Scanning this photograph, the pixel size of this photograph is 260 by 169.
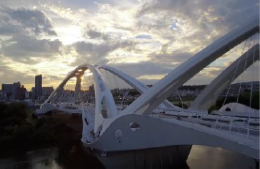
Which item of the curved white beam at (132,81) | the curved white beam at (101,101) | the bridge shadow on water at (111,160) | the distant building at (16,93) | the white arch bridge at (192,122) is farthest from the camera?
the distant building at (16,93)

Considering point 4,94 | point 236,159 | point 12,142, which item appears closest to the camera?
point 236,159

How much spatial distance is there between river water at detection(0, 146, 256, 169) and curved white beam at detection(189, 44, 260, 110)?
13.5 ft

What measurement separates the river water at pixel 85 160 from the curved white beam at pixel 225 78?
162 inches

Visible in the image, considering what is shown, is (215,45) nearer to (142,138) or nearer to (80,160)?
(142,138)

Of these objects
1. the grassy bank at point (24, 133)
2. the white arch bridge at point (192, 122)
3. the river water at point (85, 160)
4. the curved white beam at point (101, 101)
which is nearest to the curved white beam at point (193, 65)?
the white arch bridge at point (192, 122)

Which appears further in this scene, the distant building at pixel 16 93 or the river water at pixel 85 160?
the distant building at pixel 16 93

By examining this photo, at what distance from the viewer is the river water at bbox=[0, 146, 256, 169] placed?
64.1 ft

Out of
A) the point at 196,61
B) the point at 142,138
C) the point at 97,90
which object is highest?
the point at 196,61

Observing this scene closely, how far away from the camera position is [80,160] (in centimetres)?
2297

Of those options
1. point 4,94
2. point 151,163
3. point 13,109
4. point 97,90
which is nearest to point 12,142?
point 13,109

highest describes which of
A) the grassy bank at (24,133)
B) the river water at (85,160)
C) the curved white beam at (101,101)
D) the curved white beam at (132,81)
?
the curved white beam at (132,81)

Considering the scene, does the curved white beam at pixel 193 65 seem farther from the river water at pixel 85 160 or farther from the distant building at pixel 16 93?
the distant building at pixel 16 93

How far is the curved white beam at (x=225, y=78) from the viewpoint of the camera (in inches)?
682

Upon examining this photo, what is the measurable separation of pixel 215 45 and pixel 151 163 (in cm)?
832
